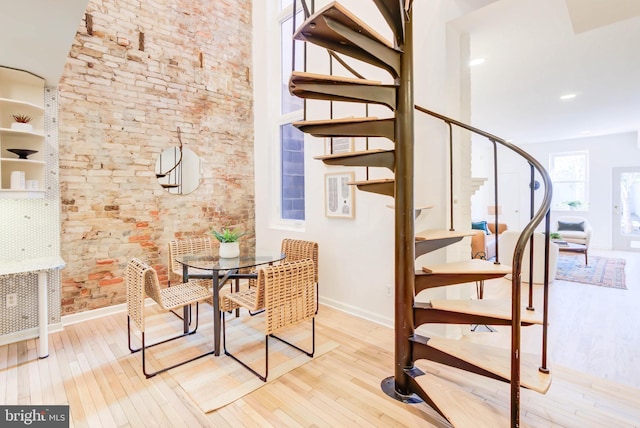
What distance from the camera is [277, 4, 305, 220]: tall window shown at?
4.54m

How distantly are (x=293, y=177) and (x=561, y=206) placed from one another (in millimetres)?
8069

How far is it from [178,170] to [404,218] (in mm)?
3191

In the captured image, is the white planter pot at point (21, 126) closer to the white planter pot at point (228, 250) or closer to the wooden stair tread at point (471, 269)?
the white planter pot at point (228, 250)

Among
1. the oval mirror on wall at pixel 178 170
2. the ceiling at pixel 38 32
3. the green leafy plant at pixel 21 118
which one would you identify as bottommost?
the oval mirror on wall at pixel 178 170

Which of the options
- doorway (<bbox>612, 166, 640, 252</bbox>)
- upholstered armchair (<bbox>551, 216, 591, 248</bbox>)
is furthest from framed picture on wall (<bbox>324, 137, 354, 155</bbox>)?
doorway (<bbox>612, 166, 640, 252</bbox>)

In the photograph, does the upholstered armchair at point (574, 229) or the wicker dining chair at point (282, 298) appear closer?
the wicker dining chair at point (282, 298)

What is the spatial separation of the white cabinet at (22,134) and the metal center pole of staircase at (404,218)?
10.2 ft

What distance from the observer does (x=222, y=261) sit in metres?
2.93

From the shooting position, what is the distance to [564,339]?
9.80ft

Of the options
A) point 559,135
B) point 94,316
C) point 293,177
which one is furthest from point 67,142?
point 559,135

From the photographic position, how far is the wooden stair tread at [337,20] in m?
1.55

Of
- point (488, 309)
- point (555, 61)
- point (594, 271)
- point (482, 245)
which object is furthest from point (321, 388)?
point (594, 271)

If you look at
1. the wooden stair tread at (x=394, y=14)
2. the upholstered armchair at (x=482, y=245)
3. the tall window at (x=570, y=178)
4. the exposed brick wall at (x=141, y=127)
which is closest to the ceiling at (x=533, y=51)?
the exposed brick wall at (x=141, y=127)

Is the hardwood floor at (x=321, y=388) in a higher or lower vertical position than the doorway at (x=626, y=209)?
lower
